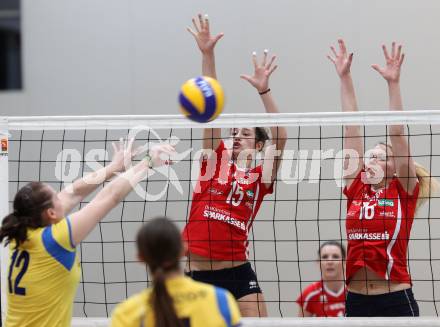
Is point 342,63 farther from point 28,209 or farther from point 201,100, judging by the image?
point 28,209

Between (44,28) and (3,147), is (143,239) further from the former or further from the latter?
(44,28)

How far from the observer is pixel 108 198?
12.0 ft

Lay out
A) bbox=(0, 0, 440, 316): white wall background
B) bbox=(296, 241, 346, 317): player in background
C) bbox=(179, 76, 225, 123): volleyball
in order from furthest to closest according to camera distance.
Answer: bbox=(0, 0, 440, 316): white wall background
bbox=(296, 241, 346, 317): player in background
bbox=(179, 76, 225, 123): volleyball

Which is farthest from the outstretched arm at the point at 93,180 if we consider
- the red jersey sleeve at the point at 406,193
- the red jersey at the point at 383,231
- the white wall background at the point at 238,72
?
the white wall background at the point at 238,72

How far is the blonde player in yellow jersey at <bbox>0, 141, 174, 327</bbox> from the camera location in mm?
3607

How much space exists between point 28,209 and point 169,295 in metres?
1.18

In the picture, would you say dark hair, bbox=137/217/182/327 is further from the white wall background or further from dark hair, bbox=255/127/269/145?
the white wall background

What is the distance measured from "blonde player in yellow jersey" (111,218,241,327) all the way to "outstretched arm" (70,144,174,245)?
828 millimetres

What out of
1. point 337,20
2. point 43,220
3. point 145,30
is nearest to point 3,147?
point 43,220

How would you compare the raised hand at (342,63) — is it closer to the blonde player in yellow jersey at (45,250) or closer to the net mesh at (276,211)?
the net mesh at (276,211)

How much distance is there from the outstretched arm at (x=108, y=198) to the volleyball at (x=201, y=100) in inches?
17.8

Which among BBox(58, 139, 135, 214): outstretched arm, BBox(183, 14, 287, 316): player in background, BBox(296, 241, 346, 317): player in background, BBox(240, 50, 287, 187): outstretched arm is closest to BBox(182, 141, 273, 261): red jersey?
BBox(183, 14, 287, 316): player in background

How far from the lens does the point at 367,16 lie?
7410 mm

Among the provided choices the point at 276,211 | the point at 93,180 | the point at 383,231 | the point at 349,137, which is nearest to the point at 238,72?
the point at 276,211
